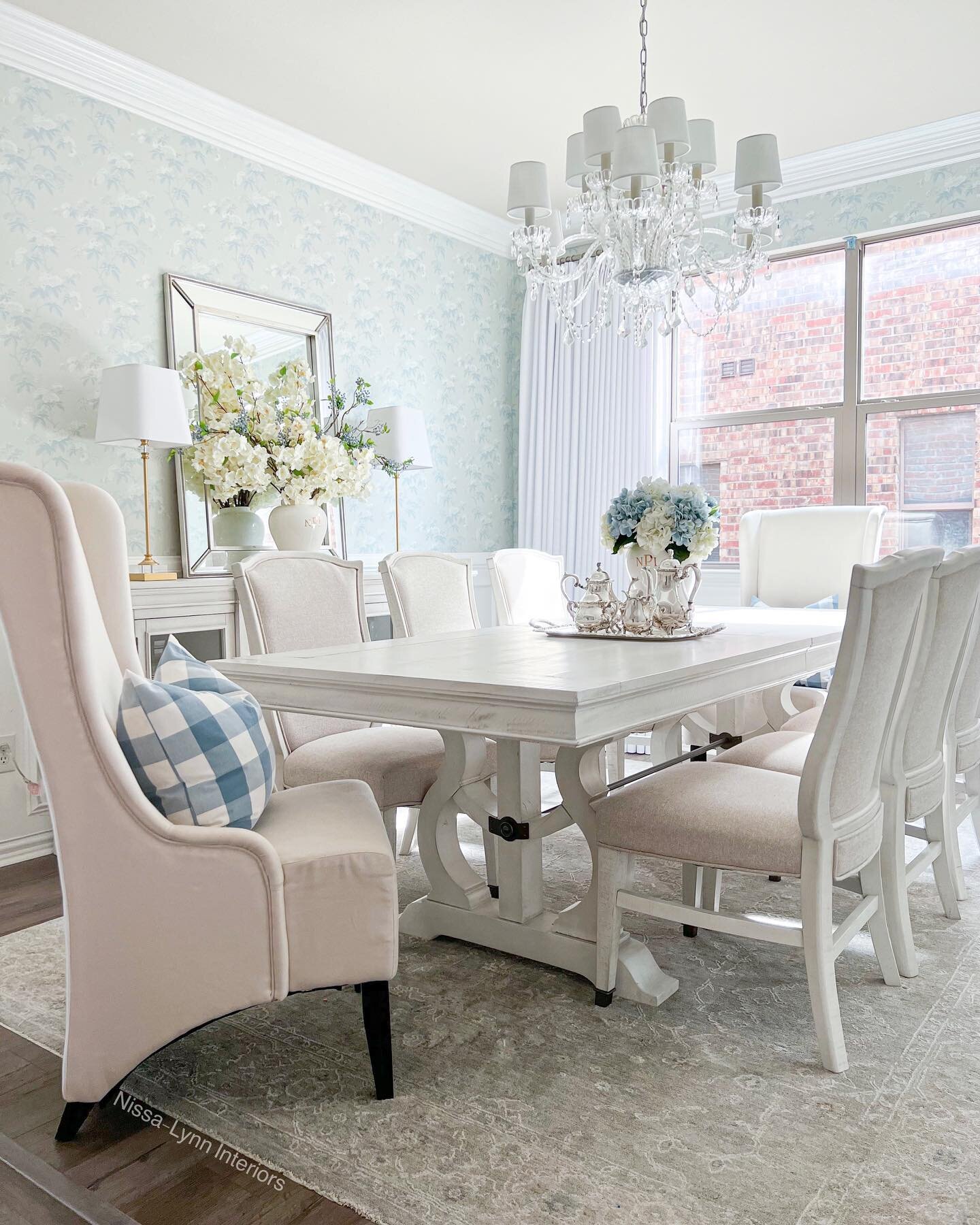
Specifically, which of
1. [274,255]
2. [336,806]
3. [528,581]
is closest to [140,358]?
[274,255]

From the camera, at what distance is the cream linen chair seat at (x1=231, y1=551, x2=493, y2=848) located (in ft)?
7.88

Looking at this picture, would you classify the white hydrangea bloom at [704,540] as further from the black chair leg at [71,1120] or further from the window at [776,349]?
the window at [776,349]

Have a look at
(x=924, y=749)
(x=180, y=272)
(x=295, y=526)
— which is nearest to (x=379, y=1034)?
(x=924, y=749)

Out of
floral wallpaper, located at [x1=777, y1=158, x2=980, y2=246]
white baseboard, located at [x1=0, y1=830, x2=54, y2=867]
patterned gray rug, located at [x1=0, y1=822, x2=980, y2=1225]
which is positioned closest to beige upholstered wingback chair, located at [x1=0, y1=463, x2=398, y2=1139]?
patterned gray rug, located at [x1=0, y1=822, x2=980, y2=1225]

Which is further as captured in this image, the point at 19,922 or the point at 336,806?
the point at 19,922

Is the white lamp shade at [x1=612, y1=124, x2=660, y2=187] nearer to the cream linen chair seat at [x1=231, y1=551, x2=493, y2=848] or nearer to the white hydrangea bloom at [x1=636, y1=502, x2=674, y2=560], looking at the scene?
the white hydrangea bloom at [x1=636, y1=502, x2=674, y2=560]

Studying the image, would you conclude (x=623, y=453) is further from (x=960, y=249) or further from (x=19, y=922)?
(x=19, y=922)

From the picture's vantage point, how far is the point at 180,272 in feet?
11.9

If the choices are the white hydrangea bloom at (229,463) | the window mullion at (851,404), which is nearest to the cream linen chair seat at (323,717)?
the white hydrangea bloom at (229,463)

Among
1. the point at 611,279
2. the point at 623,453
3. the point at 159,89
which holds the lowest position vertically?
the point at 623,453

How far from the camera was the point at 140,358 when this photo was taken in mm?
3516

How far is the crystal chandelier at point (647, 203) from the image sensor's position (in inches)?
105

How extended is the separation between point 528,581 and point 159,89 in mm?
2244

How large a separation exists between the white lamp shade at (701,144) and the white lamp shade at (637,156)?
48 cm
